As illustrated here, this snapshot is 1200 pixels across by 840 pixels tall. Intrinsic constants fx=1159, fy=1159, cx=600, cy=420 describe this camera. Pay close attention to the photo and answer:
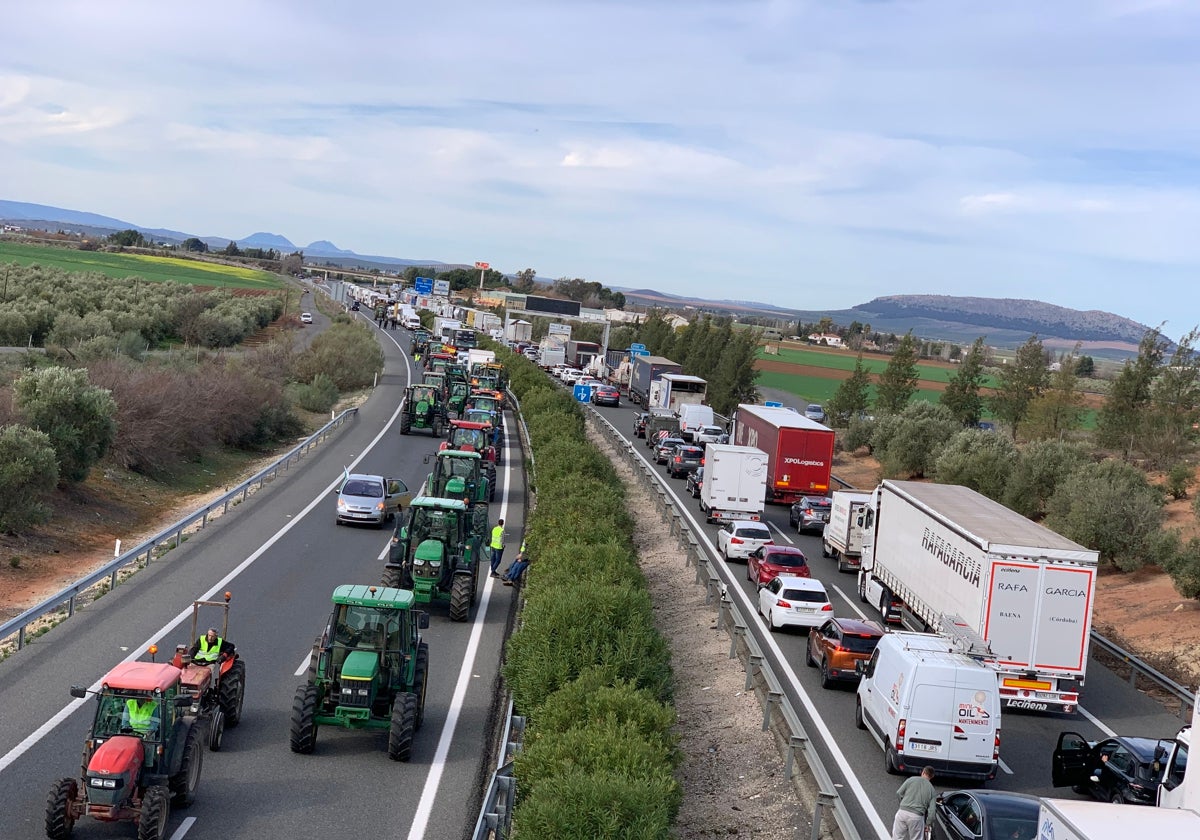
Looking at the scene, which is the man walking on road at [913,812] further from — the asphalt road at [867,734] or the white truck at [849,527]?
the white truck at [849,527]

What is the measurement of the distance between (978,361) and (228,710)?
56.5 metres

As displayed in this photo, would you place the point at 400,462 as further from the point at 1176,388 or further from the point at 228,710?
the point at 1176,388

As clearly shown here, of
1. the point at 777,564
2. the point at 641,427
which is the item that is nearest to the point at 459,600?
the point at 777,564

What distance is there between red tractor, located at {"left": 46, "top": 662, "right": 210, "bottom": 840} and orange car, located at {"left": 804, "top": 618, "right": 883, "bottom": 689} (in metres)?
12.0

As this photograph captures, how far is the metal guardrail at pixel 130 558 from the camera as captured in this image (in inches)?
740

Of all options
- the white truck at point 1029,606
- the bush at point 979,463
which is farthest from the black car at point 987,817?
the bush at point 979,463

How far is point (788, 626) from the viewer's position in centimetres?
2528

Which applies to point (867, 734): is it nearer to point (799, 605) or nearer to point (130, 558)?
point (799, 605)

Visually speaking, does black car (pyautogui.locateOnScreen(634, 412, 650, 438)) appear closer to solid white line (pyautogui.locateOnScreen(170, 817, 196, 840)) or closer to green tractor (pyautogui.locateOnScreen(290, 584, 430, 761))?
green tractor (pyautogui.locateOnScreen(290, 584, 430, 761))

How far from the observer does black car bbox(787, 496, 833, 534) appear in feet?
128

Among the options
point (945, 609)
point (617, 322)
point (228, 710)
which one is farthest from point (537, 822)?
point (617, 322)

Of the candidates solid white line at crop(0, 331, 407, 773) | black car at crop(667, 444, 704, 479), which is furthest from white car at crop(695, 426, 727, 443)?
solid white line at crop(0, 331, 407, 773)

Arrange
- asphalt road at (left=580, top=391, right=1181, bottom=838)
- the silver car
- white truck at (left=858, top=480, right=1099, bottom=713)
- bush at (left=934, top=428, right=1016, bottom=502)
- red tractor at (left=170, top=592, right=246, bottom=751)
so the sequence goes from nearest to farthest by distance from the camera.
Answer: red tractor at (left=170, top=592, right=246, bottom=751), asphalt road at (left=580, top=391, right=1181, bottom=838), white truck at (left=858, top=480, right=1099, bottom=713), the silver car, bush at (left=934, top=428, right=1016, bottom=502)

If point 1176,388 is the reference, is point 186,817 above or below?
below
